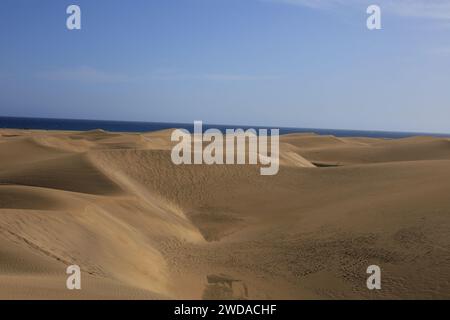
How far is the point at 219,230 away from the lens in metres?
11.9

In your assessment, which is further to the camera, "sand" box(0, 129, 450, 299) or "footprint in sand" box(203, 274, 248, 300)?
"footprint in sand" box(203, 274, 248, 300)

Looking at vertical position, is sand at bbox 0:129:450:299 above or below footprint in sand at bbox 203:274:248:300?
above

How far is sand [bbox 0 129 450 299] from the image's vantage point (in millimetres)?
7074

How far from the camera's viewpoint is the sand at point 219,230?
707cm

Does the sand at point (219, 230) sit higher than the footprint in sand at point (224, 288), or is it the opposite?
the sand at point (219, 230)

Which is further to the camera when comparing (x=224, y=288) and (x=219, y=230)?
(x=219, y=230)

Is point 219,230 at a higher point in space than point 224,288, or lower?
higher

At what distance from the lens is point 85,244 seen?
26.8 feet

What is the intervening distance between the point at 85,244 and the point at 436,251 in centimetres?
585

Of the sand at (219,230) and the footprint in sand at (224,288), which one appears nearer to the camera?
the sand at (219,230)

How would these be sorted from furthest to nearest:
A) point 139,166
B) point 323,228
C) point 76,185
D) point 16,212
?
1. point 139,166
2. point 76,185
3. point 323,228
4. point 16,212

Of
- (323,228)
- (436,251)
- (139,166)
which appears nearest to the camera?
(436,251)

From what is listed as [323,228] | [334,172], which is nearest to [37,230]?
[323,228]
